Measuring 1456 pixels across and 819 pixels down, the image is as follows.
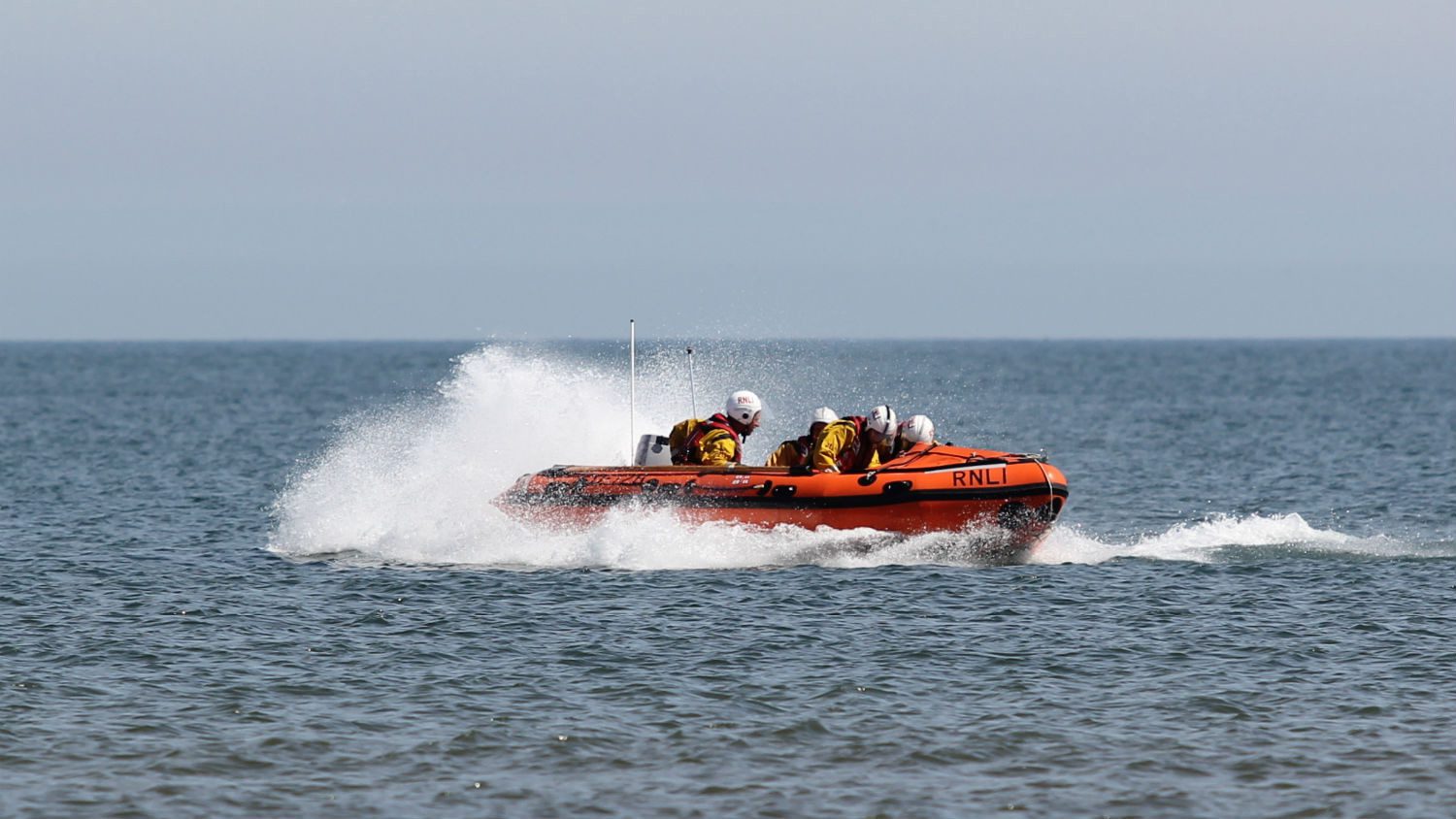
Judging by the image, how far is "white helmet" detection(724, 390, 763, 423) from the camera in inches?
811

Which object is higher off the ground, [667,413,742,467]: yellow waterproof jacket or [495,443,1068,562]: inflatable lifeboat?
[667,413,742,467]: yellow waterproof jacket

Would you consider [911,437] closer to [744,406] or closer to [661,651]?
[744,406]

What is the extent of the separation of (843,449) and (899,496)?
99 centimetres

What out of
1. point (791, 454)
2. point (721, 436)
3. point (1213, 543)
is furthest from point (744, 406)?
point (1213, 543)

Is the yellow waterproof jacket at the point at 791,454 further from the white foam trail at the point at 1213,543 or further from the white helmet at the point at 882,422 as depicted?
the white foam trail at the point at 1213,543

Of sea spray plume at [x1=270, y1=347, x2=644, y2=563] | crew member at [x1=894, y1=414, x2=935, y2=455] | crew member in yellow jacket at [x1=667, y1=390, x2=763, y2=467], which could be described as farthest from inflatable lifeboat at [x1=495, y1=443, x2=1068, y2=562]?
sea spray plume at [x1=270, y1=347, x2=644, y2=563]

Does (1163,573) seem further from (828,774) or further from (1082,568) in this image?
(828,774)

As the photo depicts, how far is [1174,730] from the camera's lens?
39.7ft

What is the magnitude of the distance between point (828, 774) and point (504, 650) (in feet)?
14.9

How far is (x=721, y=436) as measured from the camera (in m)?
20.6

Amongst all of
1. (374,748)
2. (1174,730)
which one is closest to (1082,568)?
(1174,730)

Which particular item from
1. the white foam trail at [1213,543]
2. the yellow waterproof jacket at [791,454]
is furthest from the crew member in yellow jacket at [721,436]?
the white foam trail at [1213,543]

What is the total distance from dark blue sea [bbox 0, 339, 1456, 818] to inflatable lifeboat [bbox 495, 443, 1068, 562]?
0.27m

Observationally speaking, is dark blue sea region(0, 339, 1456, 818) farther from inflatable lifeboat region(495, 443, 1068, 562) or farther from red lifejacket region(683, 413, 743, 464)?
red lifejacket region(683, 413, 743, 464)
